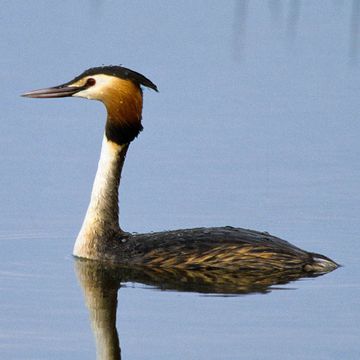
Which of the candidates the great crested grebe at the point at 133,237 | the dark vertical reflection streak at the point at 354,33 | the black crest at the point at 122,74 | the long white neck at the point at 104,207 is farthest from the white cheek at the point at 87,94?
the dark vertical reflection streak at the point at 354,33

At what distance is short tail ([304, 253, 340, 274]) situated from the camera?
1284 cm

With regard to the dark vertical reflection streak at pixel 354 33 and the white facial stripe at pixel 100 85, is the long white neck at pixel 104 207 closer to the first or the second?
the white facial stripe at pixel 100 85

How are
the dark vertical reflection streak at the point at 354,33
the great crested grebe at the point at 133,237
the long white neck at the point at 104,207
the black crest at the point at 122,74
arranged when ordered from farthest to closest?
the dark vertical reflection streak at the point at 354,33 → the black crest at the point at 122,74 → the long white neck at the point at 104,207 → the great crested grebe at the point at 133,237

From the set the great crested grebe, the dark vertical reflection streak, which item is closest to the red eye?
the great crested grebe

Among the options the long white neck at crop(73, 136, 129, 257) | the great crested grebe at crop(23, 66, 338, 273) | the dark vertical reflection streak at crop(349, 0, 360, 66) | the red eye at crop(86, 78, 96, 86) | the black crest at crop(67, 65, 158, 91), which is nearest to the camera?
the great crested grebe at crop(23, 66, 338, 273)

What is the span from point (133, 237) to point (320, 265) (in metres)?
1.64

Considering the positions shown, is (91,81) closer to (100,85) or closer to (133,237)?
(100,85)

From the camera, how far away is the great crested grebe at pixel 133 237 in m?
12.8

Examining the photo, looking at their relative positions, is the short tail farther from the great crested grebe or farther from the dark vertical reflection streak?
the dark vertical reflection streak

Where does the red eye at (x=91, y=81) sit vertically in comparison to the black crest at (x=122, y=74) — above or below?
below

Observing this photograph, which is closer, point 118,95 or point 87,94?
point 118,95

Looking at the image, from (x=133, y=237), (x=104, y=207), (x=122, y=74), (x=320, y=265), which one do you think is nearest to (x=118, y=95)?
(x=122, y=74)

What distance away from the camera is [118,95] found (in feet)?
44.4

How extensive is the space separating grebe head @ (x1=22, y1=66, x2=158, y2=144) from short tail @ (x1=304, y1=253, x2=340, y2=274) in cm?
Result: 196
